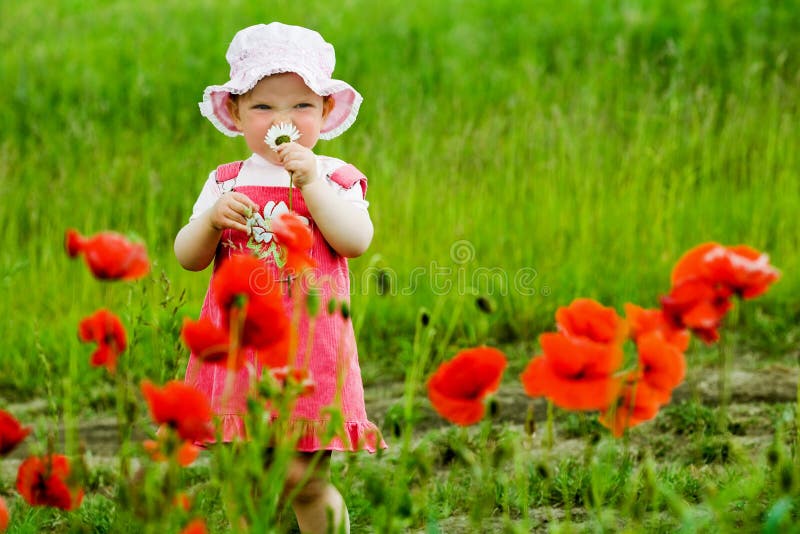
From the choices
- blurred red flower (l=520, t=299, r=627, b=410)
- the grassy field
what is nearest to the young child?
the grassy field

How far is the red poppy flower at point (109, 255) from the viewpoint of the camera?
168cm

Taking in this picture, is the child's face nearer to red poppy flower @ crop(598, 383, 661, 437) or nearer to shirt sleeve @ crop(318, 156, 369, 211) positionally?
shirt sleeve @ crop(318, 156, 369, 211)

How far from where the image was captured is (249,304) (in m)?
1.64

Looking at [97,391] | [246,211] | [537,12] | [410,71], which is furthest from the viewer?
[537,12]

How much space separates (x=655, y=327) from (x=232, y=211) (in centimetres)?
113

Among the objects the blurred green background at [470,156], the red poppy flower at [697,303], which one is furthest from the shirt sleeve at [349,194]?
the red poppy flower at [697,303]

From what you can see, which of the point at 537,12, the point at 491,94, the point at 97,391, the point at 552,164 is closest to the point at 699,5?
the point at 537,12

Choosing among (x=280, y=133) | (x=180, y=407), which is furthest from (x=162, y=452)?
(x=280, y=133)

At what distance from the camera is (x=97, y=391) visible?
4.61 m

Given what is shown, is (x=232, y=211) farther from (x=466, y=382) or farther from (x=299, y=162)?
(x=466, y=382)

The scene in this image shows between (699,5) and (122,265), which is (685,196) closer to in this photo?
(699,5)

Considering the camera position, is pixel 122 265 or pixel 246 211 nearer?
pixel 122 265

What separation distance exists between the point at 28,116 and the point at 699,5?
15.6ft

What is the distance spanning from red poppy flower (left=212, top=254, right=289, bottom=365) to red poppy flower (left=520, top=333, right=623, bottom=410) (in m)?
0.37
